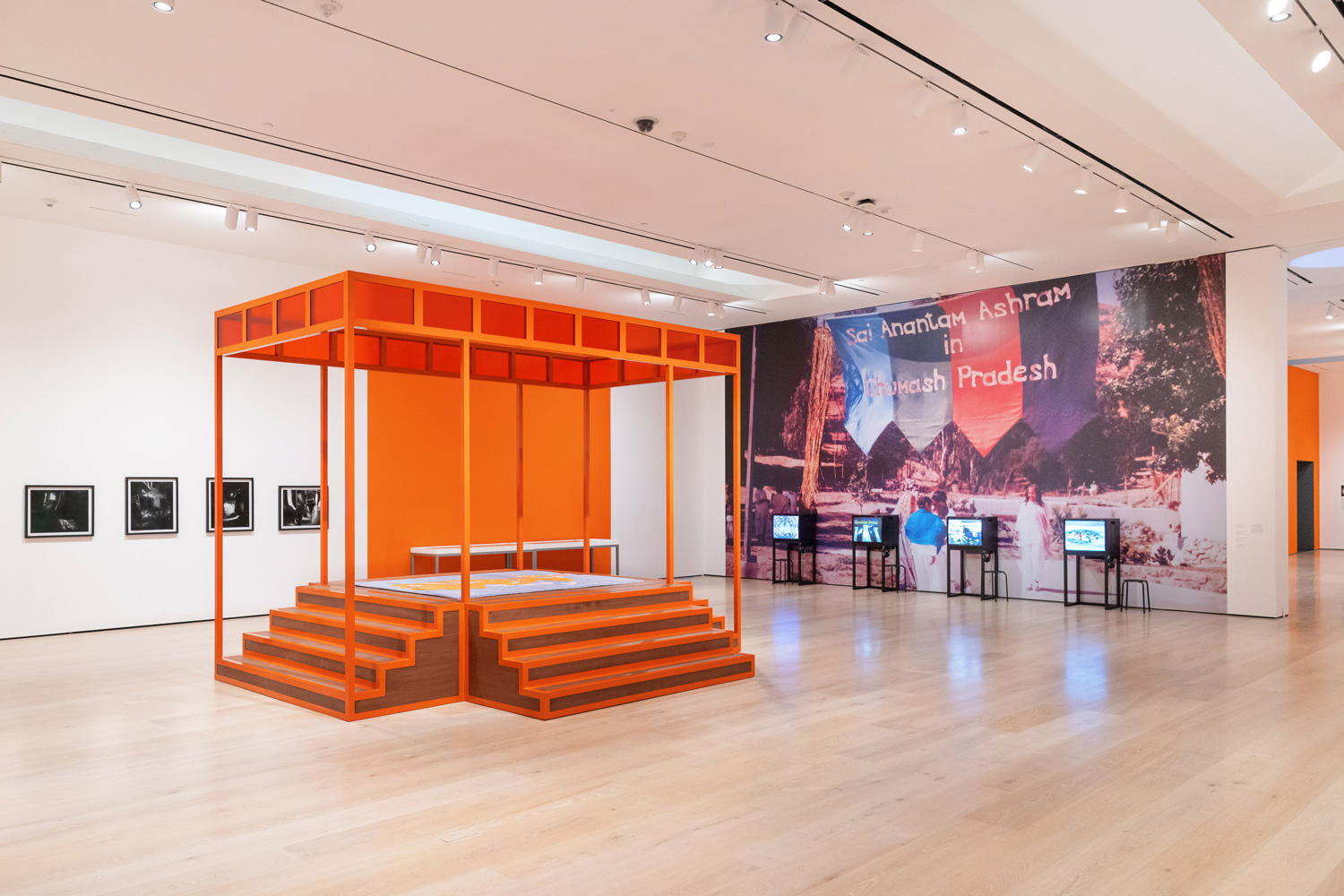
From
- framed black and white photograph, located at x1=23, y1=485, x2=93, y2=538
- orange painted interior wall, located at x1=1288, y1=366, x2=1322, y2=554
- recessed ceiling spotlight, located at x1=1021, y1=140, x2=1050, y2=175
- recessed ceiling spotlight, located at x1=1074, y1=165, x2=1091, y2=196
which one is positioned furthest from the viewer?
orange painted interior wall, located at x1=1288, y1=366, x2=1322, y2=554

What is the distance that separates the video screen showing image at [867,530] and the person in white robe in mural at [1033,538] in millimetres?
2041

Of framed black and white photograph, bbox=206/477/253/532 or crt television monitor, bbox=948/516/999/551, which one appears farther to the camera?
crt television monitor, bbox=948/516/999/551

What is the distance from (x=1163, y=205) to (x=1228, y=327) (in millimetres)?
2765

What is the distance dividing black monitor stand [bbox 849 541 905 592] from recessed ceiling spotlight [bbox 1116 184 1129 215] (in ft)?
21.2

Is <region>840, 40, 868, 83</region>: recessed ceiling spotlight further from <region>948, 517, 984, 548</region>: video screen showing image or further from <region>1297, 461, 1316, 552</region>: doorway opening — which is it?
<region>1297, 461, 1316, 552</region>: doorway opening

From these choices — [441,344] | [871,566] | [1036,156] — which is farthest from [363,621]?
[871,566]

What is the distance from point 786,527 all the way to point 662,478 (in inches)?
95.2

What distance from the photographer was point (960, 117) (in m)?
6.88

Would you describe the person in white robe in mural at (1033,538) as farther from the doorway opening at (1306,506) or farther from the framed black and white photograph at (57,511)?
the doorway opening at (1306,506)

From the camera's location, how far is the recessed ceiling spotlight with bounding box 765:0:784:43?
219 inches

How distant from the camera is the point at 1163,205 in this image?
9.49m

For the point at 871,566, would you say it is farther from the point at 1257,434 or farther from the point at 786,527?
the point at 1257,434

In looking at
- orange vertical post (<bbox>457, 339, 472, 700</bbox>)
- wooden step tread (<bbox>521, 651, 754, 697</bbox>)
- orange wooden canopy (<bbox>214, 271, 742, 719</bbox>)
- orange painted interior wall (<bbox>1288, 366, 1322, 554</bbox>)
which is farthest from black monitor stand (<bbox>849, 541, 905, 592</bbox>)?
orange painted interior wall (<bbox>1288, 366, 1322, 554</bbox>)

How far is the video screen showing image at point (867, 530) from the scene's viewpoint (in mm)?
14234
